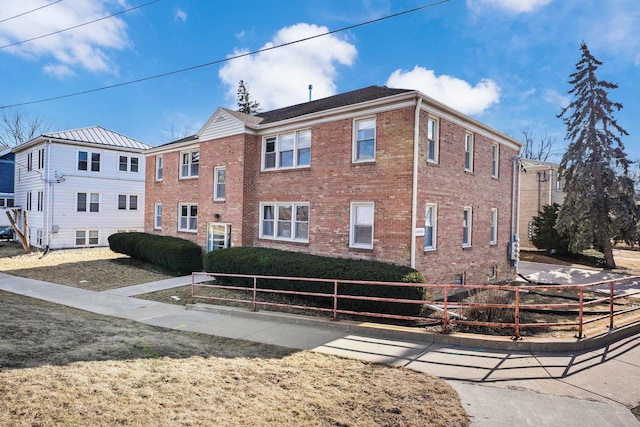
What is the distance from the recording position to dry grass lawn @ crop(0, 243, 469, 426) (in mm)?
3697

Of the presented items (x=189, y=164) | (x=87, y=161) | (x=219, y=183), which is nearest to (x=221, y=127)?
(x=219, y=183)

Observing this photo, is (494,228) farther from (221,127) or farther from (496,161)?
(221,127)

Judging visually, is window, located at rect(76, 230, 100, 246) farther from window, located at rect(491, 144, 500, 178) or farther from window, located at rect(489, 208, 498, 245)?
window, located at rect(491, 144, 500, 178)

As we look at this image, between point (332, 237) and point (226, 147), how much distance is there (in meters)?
6.61

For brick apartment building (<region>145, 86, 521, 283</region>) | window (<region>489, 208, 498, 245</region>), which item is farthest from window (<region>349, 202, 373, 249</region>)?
window (<region>489, 208, 498, 245</region>)

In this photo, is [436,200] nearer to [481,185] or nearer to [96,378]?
[481,185]

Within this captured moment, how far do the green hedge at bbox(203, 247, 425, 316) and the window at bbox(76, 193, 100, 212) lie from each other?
15473 millimetres

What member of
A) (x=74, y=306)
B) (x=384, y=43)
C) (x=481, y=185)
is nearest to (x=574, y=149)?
(x=481, y=185)

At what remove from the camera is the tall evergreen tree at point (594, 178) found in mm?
20906

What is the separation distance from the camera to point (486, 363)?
5.91 metres

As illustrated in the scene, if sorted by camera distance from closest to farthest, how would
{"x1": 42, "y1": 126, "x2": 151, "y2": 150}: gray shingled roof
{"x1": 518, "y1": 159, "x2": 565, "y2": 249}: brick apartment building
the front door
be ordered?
the front door < {"x1": 42, "y1": 126, "x2": 151, "y2": 150}: gray shingled roof < {"x1": 518, "y1": 159, "x2": 565, "y2": 249}: brick apartment building

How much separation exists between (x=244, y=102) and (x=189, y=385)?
42.9m

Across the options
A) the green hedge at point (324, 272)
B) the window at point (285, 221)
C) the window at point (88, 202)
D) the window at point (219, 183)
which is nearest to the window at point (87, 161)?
the window at point (88, 202)

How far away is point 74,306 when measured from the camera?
36.0ft
